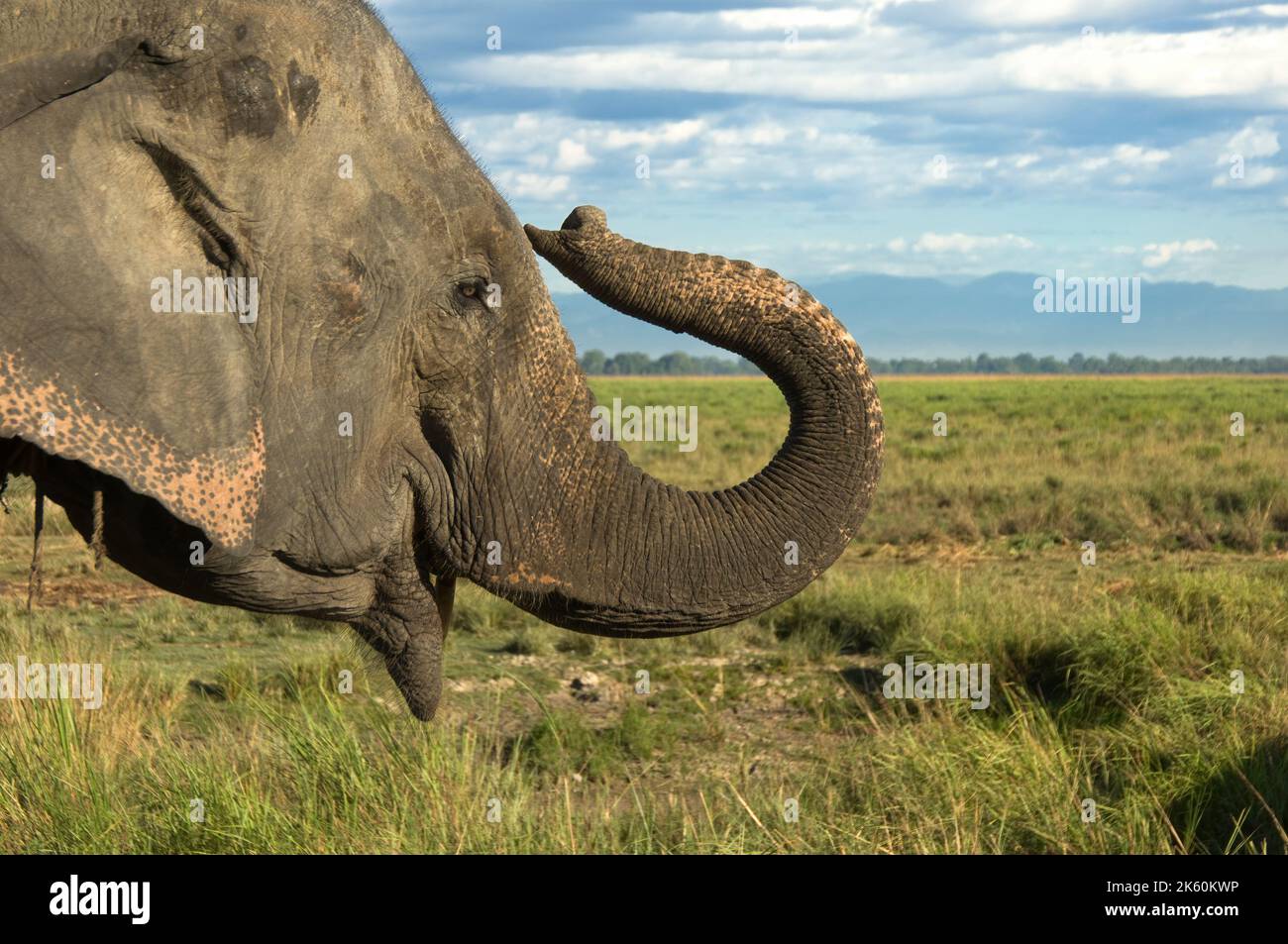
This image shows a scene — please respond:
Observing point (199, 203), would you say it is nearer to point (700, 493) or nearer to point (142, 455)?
point (142, 455)

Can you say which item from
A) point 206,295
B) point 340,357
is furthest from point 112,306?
point 340,357

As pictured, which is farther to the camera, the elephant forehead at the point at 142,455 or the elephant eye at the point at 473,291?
the elephant eye at the point at 473,291

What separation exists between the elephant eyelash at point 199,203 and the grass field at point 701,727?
1.13m

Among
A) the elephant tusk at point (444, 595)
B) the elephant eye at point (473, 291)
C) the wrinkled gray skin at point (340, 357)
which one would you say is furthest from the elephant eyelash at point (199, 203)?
the elephant tusk at point (444, 595)

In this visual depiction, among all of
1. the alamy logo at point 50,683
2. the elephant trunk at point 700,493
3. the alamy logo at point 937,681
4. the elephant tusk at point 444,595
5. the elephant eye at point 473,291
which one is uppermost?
the elephant eye at point 473,291

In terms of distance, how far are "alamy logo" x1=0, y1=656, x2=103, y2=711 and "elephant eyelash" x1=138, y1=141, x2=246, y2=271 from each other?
137 inches

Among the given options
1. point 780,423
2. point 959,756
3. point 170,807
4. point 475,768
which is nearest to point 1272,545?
point 959,756

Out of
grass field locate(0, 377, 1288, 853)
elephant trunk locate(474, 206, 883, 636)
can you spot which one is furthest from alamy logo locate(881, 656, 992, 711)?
elephant trunk locate(474, 206, 883, 636)

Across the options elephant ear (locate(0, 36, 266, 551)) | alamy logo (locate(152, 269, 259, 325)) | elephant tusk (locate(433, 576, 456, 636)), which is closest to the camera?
elephant ear (locate(0, 36, 266, 551))

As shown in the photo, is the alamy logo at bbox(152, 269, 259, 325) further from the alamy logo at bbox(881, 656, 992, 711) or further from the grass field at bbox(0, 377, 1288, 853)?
the alamy logo at bbox(881, 656, 992, 711)

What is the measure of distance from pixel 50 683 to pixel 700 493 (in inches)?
152

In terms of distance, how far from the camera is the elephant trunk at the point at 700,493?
319cm

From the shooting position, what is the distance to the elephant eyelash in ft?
8.72

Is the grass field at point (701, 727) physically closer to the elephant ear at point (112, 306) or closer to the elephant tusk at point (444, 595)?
the elephant tusk at point (444, 595)
